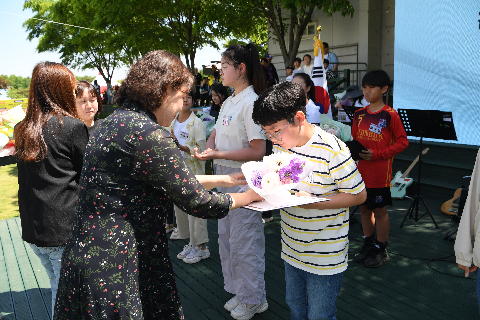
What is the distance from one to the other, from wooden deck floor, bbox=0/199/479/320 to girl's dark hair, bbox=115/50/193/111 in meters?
2.36

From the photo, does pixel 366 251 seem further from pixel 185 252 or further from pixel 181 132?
pixel 181 132

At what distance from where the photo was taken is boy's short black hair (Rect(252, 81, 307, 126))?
196 centimetres

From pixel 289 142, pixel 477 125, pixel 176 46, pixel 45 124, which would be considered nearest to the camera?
pixel 289 142

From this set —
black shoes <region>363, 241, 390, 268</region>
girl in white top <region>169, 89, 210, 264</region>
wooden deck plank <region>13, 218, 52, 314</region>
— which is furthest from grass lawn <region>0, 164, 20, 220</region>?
black shoes <region>363, 241, 390, 268</region>

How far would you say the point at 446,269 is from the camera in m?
4.09

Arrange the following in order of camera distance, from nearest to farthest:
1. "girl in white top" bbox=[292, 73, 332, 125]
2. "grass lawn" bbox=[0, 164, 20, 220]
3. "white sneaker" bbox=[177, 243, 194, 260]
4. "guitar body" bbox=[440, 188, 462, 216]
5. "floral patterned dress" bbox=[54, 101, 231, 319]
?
"floral patterned dress" bbox=[54, 101, 231, 319]
"white sneaker" bbox=[177, 243, 194, 260]
"girl in white top" bbox=[292, 73, 332, 125]
"guitar body" bbox=[440, 188, 462, 216]
"grass lawn" bbox=[0, 164, 20, 220]

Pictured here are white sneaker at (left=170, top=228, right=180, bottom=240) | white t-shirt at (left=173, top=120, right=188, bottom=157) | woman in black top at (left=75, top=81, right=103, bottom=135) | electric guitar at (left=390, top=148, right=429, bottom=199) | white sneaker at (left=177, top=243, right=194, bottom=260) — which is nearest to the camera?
woman in black top at (left=75, top=81, right=103, bottom=135)

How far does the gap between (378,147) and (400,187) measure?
317 cm

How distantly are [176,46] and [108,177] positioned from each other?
17067mm

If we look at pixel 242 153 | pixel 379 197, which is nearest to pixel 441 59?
pixel 379 197

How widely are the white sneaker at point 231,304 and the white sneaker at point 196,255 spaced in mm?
1106

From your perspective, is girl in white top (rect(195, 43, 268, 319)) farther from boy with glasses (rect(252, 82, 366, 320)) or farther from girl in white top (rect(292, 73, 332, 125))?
girl in white top (rect(292, 73, 332, 125))

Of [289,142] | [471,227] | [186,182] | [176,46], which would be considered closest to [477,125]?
[471,227]

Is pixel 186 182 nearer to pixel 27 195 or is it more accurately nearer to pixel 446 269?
pixel 27 195
